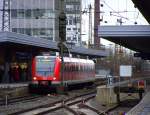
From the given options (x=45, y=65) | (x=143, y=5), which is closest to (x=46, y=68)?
(x=45, y=65)

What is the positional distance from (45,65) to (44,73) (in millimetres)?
619

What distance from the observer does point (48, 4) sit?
324ft

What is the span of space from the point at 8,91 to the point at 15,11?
6389 cm

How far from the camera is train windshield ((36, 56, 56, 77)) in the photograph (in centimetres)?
3888

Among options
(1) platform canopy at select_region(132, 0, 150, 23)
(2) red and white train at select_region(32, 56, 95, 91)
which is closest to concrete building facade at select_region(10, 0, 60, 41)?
(2) red and white train at select_region(32, 56, 95, 91)

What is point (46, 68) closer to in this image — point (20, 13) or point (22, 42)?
point (22, 42)

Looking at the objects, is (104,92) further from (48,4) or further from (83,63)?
(48,4)

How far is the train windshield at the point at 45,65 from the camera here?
3888 cm

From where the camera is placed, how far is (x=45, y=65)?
39.1 meters

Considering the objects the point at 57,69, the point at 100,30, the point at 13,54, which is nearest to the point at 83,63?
the point at 13,54

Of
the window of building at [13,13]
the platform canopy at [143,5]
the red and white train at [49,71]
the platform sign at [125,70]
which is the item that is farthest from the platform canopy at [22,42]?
the window of building at [13,13]

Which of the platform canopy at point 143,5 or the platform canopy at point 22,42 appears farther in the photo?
the platform canopy at point 22,42

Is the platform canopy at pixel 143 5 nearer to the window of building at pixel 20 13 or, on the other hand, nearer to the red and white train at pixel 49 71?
the red and white train at pixel 49 71

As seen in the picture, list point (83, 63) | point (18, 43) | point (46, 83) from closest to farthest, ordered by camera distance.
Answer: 1. point (46, 83)
2. point (18, 43)
3. point (83, 63)
